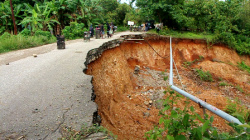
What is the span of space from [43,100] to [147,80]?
27.7ft

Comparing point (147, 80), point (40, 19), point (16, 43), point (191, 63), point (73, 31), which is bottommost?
point (147, 80)

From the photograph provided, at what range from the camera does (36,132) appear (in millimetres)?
3229

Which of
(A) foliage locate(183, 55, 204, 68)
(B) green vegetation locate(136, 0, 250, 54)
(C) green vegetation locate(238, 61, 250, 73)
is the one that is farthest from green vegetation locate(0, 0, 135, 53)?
(C) green vegetation locate(238, 61, 250, 73)

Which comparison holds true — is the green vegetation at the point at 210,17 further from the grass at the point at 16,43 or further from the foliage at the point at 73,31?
the grass at the point at 16,43

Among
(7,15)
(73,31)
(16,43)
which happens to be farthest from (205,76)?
(7,15)

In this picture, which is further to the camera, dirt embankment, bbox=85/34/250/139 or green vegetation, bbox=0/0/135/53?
green vegetation, bbox=0/0/135/53

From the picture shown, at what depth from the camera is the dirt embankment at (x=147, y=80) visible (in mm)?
6812

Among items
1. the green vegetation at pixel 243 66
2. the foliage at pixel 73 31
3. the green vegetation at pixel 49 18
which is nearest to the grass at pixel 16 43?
the green vegetation at pixel 49 18

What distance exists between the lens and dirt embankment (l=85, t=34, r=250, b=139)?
6812 millimetres

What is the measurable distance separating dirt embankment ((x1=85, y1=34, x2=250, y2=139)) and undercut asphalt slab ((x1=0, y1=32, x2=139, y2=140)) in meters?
1.09

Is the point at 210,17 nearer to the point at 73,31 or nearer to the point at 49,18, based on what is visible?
the point at 73,31

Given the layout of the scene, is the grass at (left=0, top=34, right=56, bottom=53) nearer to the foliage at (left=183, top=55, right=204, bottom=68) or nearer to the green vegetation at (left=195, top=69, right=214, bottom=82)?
the foliage at (left=183, top=55, right=204, bottom=68)

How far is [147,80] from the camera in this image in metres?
12.1

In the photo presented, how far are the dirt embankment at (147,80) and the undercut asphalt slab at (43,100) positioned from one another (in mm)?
1093
